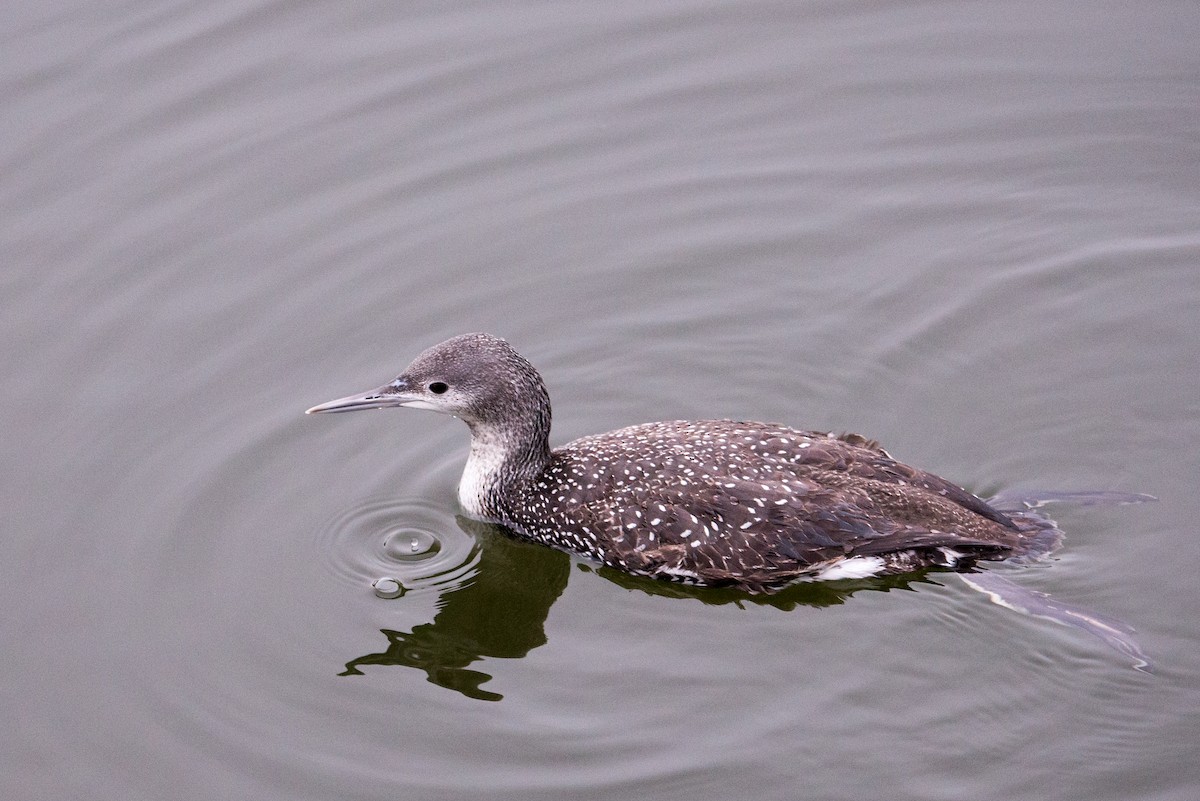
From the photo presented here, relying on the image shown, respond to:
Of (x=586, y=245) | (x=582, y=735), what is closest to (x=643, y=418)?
(x=586, y=245)

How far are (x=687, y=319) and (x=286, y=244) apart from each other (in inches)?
92.3

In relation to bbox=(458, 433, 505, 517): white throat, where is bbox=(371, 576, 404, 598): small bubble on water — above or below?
below

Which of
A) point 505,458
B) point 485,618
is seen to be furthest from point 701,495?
point 485,618

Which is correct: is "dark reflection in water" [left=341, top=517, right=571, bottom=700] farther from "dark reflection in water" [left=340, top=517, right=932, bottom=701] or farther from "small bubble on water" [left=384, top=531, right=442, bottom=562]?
"small bubble on water" [left=384, top=531, right=442, bottom=562]

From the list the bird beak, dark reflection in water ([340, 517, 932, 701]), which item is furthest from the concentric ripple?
the bird beak

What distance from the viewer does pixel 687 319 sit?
868 cm

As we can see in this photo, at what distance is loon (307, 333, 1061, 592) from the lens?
6930 mm

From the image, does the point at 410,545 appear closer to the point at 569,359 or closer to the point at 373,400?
the point at 373,400

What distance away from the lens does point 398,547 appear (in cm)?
757

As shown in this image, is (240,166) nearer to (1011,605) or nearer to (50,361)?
(50,361)

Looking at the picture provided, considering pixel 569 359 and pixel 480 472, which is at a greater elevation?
pixel 569 359

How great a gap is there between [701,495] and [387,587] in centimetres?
149

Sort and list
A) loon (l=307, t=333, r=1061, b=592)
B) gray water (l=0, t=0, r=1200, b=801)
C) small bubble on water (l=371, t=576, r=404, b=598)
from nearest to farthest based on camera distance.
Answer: gray water (l=0, t=0, r=1200, b=801)
loon (l=307, t=333, r=1061, b=592)
small bubble on water (l=371, t=576, r=404, b=598)

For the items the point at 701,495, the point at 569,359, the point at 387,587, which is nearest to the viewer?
the point at 701,495
